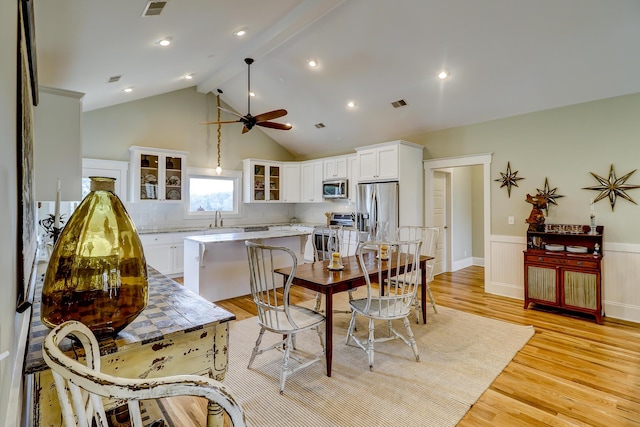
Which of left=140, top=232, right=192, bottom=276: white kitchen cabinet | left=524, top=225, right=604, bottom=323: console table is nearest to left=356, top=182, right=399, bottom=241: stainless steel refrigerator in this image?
left=524, top=225, right=604, bottom=323: console table

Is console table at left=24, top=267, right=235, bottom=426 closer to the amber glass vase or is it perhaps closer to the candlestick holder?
the amber glass vase

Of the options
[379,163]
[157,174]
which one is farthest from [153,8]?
[379,163]

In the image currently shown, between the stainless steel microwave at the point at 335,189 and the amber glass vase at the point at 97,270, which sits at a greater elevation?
the stainless steel microwave at the point at 335,189

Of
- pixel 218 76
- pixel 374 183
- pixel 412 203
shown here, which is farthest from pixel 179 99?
pixel 412 203

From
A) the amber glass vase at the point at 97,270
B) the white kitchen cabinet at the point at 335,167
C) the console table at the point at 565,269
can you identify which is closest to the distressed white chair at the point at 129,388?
the amber glass vase at the point at 97,270

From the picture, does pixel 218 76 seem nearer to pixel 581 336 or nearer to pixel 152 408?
pixel 152 408

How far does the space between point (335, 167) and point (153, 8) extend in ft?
15.1

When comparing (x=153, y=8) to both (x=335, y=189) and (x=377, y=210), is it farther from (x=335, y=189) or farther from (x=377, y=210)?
(x=335, y=189)

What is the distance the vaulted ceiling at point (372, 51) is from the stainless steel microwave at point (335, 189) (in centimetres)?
144

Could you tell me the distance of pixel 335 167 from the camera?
674 cm

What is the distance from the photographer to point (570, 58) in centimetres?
354

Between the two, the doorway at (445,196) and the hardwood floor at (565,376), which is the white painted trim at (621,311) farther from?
the doorway at (445,196)

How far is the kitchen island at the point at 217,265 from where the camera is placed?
4191mm

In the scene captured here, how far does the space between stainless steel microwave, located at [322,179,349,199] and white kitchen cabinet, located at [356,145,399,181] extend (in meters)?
0.70
